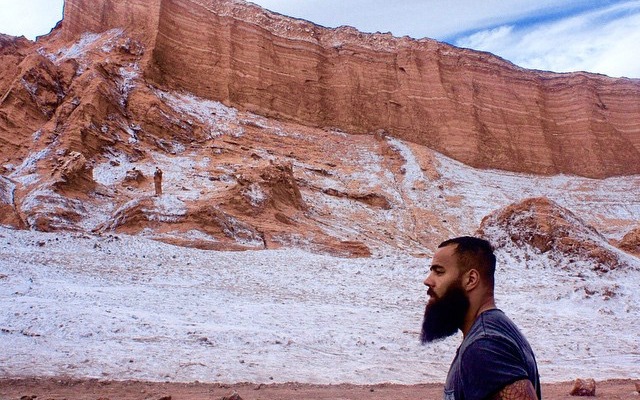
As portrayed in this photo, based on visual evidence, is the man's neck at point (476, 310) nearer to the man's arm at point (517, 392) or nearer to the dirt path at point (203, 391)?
the man's arm at point (517, 392)

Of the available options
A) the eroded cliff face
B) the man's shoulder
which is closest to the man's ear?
the man's shoulder

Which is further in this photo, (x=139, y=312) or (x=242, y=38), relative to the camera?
(x=242, y=38)

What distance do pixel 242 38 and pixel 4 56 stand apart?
20430mm

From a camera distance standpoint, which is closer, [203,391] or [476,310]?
[476,310]

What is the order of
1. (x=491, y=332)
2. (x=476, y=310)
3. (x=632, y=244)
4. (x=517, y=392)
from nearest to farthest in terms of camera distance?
(x=517, y=392), (x=491, y=332), (x=476, y=310), (x=632, y=244)

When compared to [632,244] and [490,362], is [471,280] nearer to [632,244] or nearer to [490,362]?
[490,362]

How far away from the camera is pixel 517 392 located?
6.41 ft

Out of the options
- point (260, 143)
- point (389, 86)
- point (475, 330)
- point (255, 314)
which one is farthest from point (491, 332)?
point (389, 86)

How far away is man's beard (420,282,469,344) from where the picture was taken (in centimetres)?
243

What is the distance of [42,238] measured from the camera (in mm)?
15172

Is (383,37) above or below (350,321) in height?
above

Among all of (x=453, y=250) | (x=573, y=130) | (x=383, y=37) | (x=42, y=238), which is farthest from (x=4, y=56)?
(x=573, y=130)

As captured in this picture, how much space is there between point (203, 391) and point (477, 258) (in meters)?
5.20

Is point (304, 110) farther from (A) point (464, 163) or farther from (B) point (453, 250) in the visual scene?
(B) point (453, 250)
